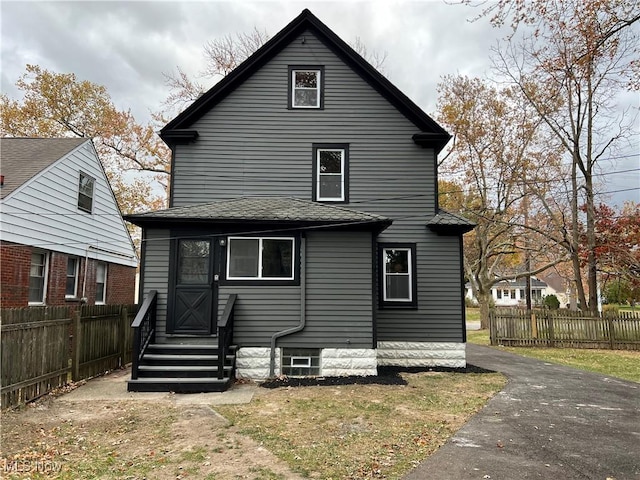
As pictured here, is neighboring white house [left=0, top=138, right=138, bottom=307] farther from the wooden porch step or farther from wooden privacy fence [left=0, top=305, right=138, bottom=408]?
the wooden porch step

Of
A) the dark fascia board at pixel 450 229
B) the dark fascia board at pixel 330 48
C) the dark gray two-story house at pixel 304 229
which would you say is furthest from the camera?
the dark fascia board at pixel 330 48

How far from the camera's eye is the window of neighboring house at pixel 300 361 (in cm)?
931

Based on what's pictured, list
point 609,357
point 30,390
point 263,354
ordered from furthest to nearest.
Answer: point 609,357 → point 263,354 → point 30,390

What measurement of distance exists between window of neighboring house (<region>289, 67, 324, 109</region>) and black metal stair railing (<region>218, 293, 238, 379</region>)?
5.58 metres

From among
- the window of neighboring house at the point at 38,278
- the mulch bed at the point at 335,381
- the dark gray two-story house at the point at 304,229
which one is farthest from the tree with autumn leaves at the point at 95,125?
the mulch bed at the point at 335,381

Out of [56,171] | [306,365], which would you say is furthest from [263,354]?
[56,171]

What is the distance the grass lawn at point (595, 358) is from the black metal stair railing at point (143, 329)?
1112 centimetres

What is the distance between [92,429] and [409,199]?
8.51 meters

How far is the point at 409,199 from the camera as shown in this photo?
1095cm

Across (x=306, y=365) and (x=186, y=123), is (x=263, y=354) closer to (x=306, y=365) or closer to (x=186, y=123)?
(x=306, y=365)

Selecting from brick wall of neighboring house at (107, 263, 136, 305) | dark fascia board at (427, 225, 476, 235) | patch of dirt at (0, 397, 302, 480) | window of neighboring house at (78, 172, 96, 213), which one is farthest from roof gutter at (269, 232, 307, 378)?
brick wall of neighboring house at (107, 263, 136, 305)

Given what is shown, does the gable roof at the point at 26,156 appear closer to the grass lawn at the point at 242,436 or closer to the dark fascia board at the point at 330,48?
the dark fascia board at the point at 330,48

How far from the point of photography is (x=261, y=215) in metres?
9.14

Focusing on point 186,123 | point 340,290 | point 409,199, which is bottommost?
point 340,290
